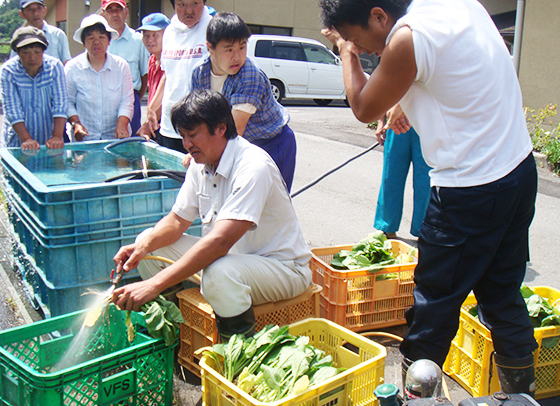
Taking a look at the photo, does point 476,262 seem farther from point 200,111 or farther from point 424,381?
point 200,111

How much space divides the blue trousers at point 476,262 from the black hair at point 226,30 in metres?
1.78

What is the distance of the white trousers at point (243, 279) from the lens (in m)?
2.47

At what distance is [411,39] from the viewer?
72.7 inches

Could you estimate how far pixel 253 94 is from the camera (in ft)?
11.1

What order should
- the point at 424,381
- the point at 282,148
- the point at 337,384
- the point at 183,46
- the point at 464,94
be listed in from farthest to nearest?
the point at 183,46, the point at 282,148, the point at 337,384, the point at 464,94, the point at 424,381

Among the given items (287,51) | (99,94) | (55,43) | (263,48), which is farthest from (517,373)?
(287,51)

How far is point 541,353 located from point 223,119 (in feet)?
6.10

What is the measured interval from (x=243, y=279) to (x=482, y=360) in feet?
3.82

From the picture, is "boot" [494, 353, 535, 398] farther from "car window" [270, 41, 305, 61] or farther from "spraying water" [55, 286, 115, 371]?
"car window" [270, 41, 305, 61]

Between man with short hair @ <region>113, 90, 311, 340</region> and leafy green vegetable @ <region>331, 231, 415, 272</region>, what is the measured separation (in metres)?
0.50

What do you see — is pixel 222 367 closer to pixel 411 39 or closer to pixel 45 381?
pixel 45 381

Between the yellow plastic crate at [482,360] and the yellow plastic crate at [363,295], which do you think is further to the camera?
the yellow plastic crate at [363,295]

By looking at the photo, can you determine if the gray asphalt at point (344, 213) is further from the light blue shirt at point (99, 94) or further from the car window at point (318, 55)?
the car window at point (318, 55)

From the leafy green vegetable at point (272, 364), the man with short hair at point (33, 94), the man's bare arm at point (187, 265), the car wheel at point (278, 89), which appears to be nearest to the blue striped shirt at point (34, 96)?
the man with short hair at point (33, 94)
